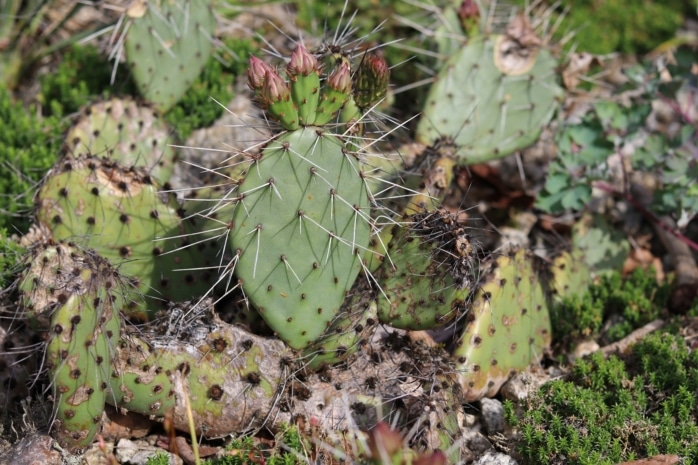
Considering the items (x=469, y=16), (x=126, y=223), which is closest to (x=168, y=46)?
(x=126, y=223)

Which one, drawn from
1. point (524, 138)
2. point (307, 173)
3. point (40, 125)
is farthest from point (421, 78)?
point (307, 173)

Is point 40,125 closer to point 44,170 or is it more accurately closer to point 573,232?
point 44,170

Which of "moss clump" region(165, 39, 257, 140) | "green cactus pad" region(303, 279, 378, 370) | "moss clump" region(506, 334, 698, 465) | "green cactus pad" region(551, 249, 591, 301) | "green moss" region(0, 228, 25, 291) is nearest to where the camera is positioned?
"moss clump" region(506, 334, 698, 465)

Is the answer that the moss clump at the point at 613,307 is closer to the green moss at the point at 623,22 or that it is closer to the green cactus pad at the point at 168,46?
the green moss at the point at 623,22

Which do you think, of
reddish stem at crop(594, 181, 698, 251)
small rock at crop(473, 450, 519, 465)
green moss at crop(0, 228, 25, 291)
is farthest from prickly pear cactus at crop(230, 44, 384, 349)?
reddish stem at crop(594, 181, 698, 251)

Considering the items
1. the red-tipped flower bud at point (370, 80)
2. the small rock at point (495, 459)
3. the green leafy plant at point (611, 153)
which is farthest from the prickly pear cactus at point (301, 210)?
the green leafy plant at point (611, 153)

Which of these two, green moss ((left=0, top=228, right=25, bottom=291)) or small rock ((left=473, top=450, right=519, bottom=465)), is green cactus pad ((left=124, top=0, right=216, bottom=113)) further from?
small rock ((left=473, top=450, right=519, bottom=465))

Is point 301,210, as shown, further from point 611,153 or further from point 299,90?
point 611,153
